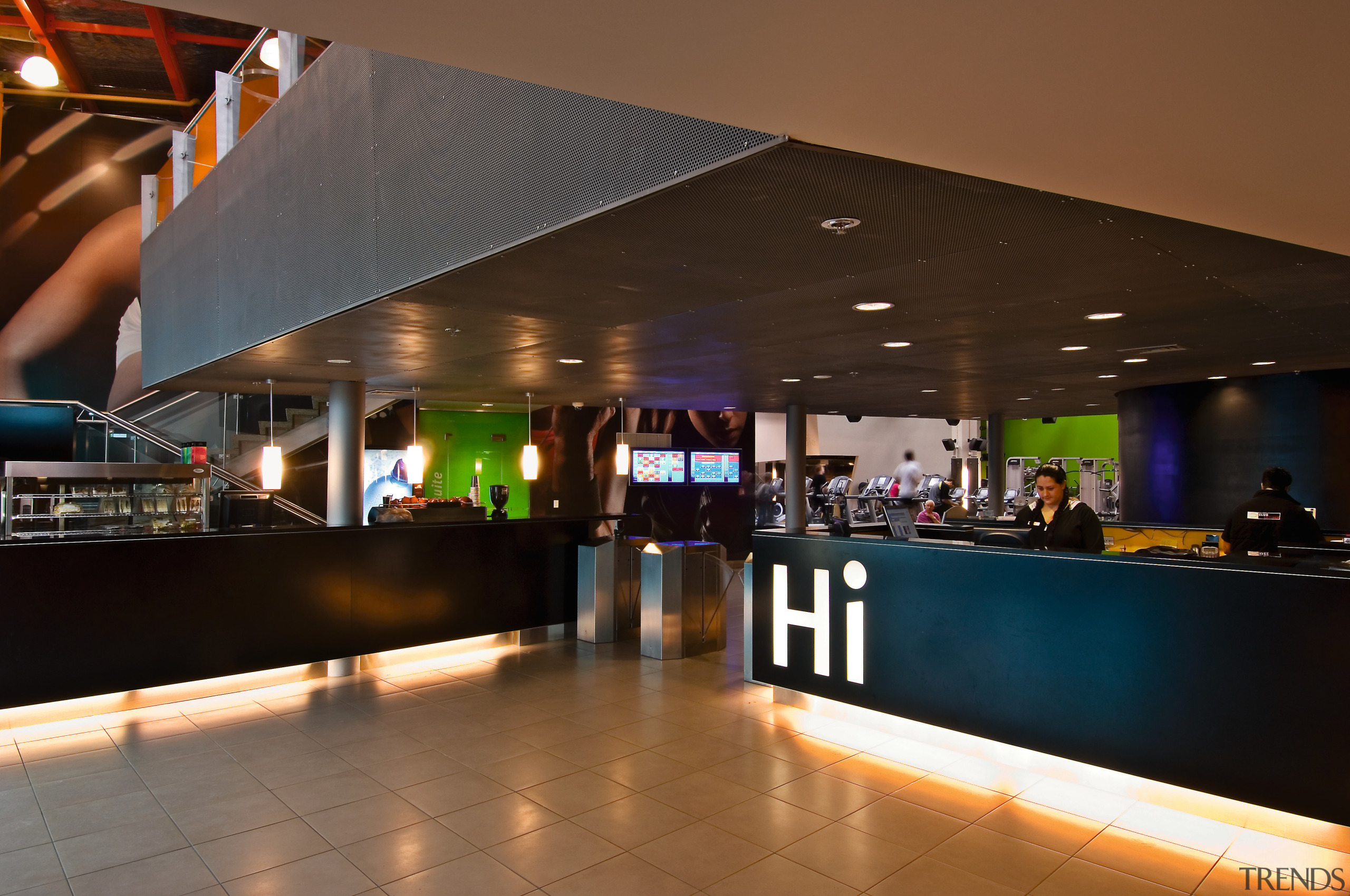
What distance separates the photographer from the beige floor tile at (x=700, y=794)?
13.5ft

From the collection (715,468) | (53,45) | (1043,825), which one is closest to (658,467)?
(715,468)

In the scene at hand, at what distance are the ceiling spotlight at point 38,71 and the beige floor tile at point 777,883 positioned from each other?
52.2ft

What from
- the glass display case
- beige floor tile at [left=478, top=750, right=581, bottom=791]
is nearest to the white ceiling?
beige floor tile at [left=478, top=750, right=581, bottom=791]

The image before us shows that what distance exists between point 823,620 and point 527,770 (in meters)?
2.30

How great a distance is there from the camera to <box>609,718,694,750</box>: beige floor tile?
5.15 m

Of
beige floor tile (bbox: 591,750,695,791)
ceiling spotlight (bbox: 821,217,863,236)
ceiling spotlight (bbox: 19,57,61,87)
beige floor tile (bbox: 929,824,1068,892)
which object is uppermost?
ceiling spotlight (bbox: 19,57,61,87)

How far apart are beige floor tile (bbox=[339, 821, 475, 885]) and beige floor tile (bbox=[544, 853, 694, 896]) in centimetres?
59

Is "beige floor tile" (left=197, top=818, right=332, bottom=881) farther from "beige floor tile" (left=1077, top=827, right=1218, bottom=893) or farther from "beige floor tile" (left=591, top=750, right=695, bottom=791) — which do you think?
"beige floor tile" (left=1077, top=827, right=1218, bottom=893)

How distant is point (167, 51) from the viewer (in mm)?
14242

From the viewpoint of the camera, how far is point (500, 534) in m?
8.02

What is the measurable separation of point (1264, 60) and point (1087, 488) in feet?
66.6

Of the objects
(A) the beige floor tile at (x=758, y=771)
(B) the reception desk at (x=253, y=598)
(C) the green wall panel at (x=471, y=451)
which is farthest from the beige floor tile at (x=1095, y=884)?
(C) the green wall panel at (x=471, y=451)

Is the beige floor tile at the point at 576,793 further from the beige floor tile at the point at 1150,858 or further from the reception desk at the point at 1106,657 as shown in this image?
the beige floor tile at the point at 1150,858

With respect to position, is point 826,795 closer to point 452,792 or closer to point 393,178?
point 452,792
